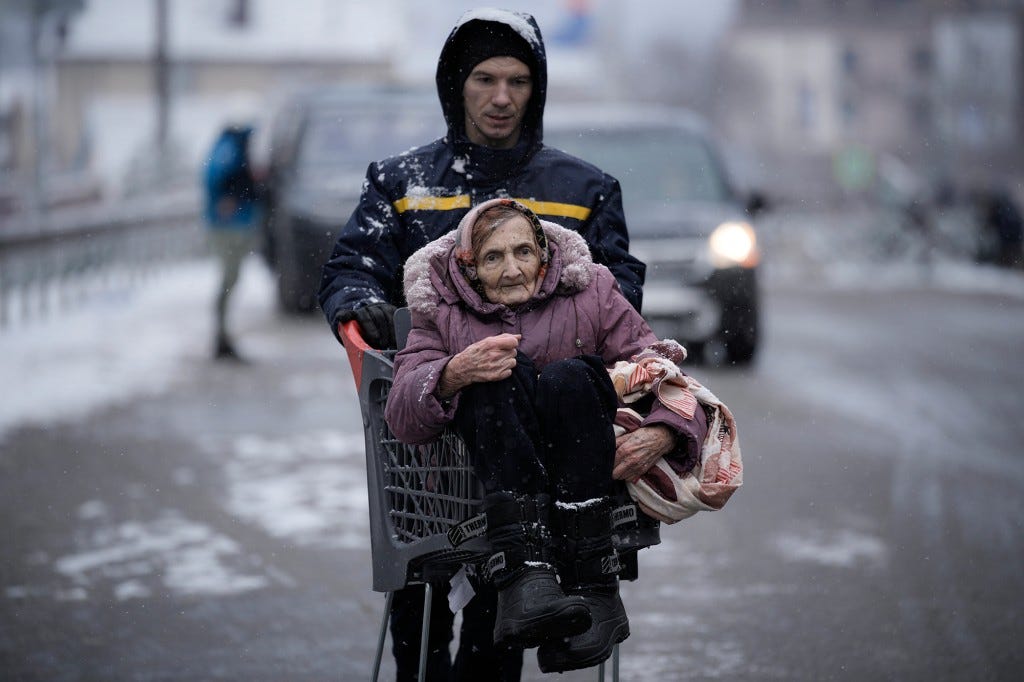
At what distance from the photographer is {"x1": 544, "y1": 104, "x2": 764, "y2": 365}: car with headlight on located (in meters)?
12.1

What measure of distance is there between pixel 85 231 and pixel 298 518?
11.1m

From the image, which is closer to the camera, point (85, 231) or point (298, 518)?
point (298, 518)

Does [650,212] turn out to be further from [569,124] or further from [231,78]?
[231,78]

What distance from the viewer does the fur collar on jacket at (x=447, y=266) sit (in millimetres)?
3330

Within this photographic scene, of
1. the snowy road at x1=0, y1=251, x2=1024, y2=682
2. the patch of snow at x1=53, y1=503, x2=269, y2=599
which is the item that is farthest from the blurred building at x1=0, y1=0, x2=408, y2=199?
the patch of snow at x1=53, y1=503, x2=269, y2=599

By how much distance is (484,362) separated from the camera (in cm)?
312

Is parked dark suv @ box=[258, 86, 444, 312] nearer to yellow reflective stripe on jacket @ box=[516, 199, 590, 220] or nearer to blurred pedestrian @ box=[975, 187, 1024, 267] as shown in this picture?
yellow reflective stripe on jacket @ box=[516, 199, 590, 220]

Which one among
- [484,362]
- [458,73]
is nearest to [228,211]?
[458,73]

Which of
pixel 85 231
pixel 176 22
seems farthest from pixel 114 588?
pixel 176 22

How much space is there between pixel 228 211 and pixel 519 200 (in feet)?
31.4

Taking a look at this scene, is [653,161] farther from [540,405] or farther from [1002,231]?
[1002,231]

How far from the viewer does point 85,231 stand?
17.5 meters

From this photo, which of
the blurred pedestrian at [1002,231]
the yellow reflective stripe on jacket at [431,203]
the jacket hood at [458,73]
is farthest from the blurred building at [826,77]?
the yellow reflective stripe on jacket at [431,203]

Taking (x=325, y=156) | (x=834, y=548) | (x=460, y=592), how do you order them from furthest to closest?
(x=325, y=156) → (x=834, y=548) → (x=460, y=592)
